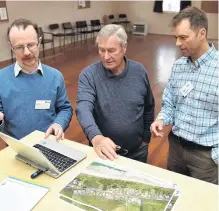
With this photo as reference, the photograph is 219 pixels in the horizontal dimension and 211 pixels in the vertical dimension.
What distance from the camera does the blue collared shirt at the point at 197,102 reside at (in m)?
1.65

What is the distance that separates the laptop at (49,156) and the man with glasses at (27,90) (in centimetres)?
23

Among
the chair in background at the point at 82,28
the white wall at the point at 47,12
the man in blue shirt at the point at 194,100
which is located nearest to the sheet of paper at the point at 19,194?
the man in blue shirt at the point at 194,100

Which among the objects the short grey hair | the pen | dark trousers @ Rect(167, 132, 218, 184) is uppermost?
the short grey hair

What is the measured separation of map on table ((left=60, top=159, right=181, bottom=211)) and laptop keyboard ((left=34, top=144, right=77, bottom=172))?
0.11 meters

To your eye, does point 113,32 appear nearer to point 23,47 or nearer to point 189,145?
point 23,47

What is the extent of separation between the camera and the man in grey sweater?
1699 mm

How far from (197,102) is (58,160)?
917mm

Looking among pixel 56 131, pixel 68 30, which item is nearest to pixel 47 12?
pixel 68 30

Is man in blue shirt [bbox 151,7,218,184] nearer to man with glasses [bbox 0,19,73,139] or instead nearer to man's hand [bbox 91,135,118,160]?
man's hand [bbox 91,135,118,160]

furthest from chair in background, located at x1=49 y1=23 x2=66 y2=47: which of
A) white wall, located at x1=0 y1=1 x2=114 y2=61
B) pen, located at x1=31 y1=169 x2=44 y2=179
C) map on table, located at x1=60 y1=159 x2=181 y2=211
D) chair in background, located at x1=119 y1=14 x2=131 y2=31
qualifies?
map on table, located at x1=60 y1=159 x2=181 y2=211

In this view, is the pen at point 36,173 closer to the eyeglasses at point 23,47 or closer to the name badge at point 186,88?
the eyeglasses at point 23,47

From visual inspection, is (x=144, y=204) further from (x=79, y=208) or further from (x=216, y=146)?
(x=216, y=146)

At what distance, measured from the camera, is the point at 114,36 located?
1672mm

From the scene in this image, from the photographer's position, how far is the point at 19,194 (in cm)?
120
